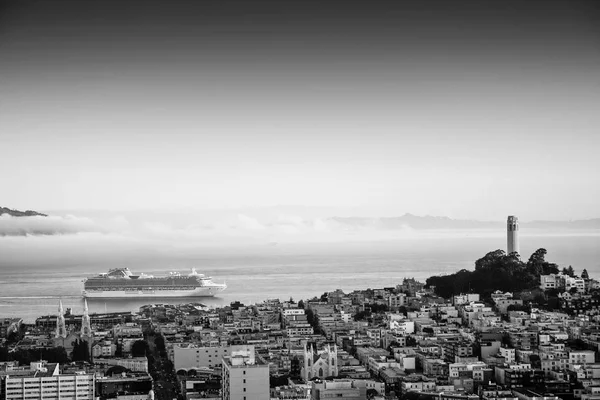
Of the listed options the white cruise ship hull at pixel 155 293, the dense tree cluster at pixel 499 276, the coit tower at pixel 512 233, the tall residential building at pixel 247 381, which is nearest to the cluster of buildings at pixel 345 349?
the tall residential building at pixel 247 381

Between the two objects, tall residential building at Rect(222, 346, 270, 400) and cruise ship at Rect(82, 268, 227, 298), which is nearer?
tall residential building at Rect(222, 346, 270, 400)

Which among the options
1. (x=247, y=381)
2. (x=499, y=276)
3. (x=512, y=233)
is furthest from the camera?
(x=512, y=233)

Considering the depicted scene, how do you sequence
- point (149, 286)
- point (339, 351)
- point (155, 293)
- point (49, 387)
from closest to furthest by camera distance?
point (49, 387) → point (339, 351) → point (155, 293) → point (149, 286)

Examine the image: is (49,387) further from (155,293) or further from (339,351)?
(155,293)

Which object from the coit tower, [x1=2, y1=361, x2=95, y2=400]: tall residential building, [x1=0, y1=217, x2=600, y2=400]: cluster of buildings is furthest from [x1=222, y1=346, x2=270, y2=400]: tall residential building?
the coit tower

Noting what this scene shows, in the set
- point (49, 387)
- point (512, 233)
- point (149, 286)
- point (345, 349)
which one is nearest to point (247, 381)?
point (49, 387)

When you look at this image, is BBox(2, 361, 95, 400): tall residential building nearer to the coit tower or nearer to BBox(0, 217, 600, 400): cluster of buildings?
BBox(0, 217, 600, 400): cluster of buildings
